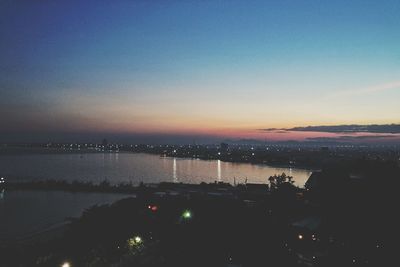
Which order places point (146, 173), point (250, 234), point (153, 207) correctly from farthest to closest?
point (146, 173)
point (153, 207)
point (250, 234)

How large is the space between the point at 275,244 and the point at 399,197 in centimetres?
287

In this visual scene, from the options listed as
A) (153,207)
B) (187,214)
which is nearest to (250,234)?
(187,214)

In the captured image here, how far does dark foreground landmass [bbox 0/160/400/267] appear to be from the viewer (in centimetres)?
655

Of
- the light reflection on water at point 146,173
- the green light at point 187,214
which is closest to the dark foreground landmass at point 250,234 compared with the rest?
the green light at point 187,214

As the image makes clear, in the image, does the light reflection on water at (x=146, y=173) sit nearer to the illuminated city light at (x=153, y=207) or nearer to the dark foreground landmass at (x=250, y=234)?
the illuminated city light at (x=153, y=207)

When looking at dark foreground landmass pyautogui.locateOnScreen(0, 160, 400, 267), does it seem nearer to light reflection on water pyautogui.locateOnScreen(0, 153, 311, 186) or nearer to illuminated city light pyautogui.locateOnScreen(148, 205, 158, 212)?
illuminated city light pyautogui.locateOnScreen(148, 205, 158, 212)

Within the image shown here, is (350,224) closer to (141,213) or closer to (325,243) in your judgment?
(325,243)

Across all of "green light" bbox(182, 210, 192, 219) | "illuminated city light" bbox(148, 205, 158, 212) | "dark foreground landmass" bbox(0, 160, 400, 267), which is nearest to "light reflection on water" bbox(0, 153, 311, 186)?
"illuminated city light" bbox(148, 205, 158, 212)

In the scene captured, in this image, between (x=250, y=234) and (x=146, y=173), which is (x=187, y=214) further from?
(x=146, y=173)

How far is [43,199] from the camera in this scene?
2088 centimetres

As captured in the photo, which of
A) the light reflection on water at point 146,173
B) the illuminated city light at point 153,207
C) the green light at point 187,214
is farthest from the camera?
the light reflection on water at point 146,173

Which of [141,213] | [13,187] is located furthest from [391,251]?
[13,187]

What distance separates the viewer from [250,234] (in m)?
7.84

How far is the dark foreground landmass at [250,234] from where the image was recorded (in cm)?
655
